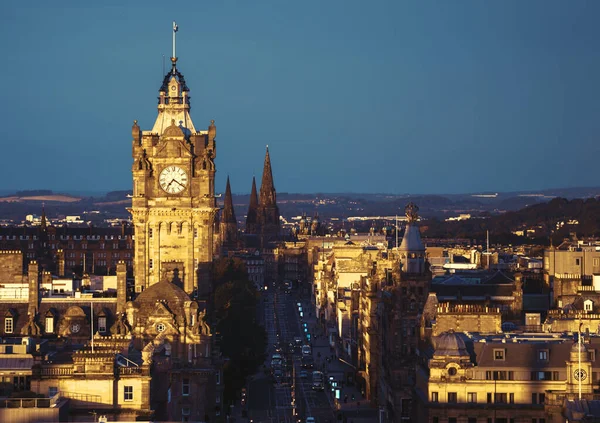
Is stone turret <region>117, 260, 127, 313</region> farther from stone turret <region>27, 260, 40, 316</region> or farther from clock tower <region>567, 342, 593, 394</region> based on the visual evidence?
clock tower <region>567, 342, 593, 394</region>

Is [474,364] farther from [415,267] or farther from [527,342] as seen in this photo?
[415,267]

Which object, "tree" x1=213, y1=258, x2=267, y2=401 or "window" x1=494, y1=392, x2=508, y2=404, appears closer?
"window" x1=494, y1=392, x2=508, y2=404

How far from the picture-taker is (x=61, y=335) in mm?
136375

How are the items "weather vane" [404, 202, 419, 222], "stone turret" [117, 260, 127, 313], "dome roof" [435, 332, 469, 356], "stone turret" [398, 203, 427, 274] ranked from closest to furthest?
"dome roof" [435, 332, 469, 356] < "stone turret" [117, 260, 127, 313] < "stone turret" [398, 203, 427, 274] < "weather vane" [404, 202, 419, 222]

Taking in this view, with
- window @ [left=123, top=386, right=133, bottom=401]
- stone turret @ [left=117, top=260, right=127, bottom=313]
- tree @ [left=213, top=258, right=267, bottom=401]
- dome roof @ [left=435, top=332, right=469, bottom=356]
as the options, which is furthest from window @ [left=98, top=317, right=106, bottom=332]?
window @ [left=123, top=386, right=133, bottom=401]

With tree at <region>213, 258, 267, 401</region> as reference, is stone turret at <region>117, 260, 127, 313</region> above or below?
above

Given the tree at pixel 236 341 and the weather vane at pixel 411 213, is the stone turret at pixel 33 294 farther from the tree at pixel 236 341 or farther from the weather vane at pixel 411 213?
the weather vane at pixel 411 213

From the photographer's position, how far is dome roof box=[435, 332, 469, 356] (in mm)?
122875

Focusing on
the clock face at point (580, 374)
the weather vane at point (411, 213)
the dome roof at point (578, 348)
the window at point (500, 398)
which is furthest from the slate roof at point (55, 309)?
the clock face at point (580, 374)

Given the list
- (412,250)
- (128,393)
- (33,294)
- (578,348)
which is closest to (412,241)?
(412,250)

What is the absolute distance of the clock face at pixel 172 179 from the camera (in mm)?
162875

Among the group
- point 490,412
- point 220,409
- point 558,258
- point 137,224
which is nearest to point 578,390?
point 490,412

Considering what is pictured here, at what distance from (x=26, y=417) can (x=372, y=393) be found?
261 ft

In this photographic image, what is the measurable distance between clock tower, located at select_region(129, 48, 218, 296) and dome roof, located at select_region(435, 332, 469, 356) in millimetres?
42024
